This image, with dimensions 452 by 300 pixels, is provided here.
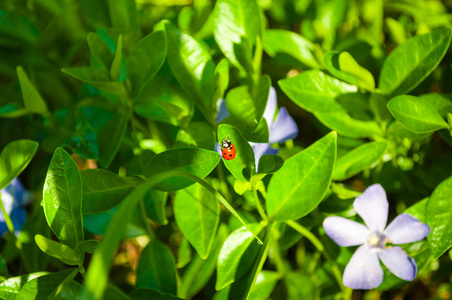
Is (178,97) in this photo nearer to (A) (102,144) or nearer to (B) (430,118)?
(A) (102,144)

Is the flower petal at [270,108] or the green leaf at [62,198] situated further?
the flower petal at [270,108]

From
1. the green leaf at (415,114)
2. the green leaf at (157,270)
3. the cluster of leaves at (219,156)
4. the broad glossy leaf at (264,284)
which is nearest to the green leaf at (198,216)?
the cluster of leaves at (219,156)

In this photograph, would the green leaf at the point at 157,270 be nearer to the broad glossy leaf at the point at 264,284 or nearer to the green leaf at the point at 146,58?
the broad glossy leaf at the point at 264,284

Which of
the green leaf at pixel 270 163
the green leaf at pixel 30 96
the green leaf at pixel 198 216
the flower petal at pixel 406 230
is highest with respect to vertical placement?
the green leaf at pixel 30 96

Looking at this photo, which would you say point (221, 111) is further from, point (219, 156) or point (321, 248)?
point (321, 248)

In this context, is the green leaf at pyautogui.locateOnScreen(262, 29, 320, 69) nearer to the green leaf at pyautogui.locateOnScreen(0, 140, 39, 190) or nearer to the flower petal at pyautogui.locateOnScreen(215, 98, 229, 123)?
the flower petal at pyautogui.locateOnScreen(215, 98, 229, 123)

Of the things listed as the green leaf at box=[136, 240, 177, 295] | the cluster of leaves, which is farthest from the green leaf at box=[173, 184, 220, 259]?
the green leaf at box=[136, 240, 177, 295]
